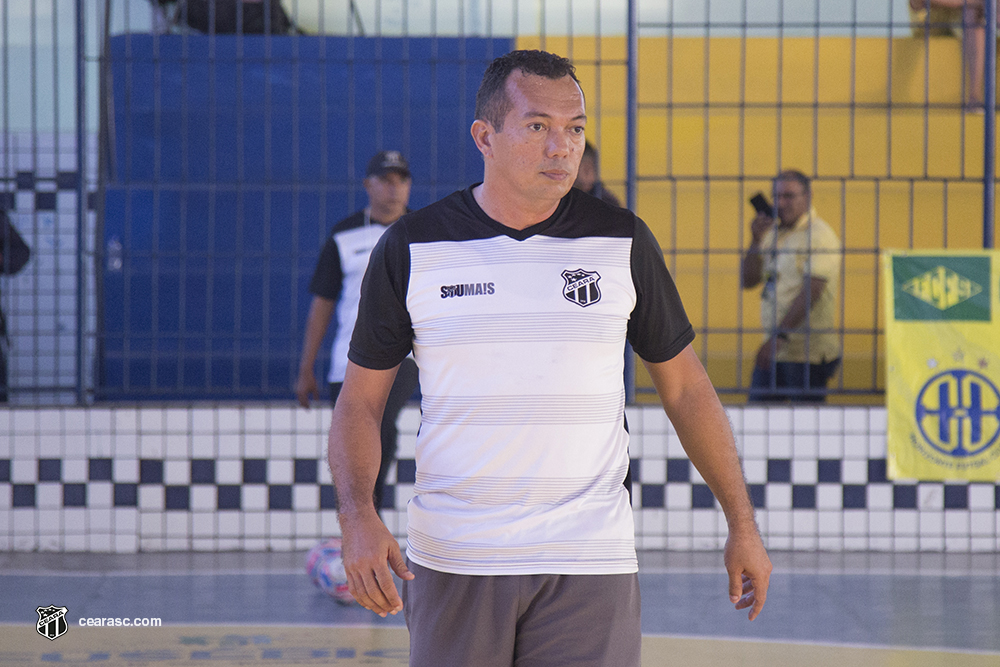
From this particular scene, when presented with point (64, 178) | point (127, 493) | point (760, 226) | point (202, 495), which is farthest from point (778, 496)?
point (64, 178)

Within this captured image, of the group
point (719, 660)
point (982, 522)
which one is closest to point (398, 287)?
point (719, 660)

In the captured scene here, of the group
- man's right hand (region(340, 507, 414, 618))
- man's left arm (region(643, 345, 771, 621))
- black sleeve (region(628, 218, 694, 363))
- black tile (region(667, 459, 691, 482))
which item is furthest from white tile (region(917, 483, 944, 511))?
man's right hand (region(340, 507, 414, 618))

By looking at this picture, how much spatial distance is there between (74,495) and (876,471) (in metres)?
3.91

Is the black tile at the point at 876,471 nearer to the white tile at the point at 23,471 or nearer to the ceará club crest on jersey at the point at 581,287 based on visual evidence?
the ceará club crest on jersey at the point at 581,287

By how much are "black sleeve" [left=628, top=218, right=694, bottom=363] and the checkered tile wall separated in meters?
3.44

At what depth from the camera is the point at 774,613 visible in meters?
4.41

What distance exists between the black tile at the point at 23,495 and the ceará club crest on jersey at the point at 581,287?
4.25 m

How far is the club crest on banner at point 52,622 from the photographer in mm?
4016

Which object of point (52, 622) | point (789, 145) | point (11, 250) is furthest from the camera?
point (789, 145)

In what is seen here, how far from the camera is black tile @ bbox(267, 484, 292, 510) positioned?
5.52m

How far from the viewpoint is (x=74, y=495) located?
5.48 metres

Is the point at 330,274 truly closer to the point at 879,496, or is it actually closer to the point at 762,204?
the point at 762,204

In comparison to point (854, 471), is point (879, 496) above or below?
below

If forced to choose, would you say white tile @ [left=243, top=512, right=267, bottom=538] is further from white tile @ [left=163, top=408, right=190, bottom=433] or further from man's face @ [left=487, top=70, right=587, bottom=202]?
man's face @ [left=487, top=70, right=587, bottom=202]
